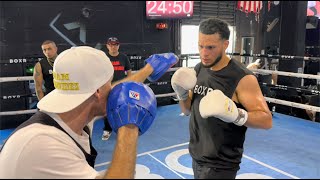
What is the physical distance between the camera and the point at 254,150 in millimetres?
4141

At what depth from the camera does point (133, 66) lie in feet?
21.9

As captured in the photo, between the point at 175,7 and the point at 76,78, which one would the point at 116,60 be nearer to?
the point at 175,7

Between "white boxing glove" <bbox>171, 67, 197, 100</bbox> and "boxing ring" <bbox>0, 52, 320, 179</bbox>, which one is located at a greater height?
"white boxing glove" <bbox>171, 67, 197, 100</bbox>

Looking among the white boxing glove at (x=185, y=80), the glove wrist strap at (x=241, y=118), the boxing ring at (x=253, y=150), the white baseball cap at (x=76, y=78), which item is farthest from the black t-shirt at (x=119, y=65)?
the white baseball cap at (x=76, y=78)

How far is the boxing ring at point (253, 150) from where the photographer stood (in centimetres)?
346

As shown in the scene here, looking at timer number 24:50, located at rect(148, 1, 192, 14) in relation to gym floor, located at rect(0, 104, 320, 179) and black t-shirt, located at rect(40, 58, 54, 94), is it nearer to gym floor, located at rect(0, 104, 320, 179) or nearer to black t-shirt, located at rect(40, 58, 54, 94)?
gym floor, located at rect(0, 104, 320, 179)

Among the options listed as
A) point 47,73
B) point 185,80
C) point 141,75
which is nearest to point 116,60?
point 47,73

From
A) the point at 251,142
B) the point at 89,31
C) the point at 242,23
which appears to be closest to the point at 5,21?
the point at 89,31

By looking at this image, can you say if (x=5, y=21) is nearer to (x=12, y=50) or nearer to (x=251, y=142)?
(x=12, y=50)

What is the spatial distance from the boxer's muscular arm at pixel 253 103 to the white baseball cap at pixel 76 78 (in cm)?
111

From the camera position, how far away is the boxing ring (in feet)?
11.3

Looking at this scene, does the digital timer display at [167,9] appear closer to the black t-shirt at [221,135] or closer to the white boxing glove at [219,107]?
the black t-shirt at [221,135]

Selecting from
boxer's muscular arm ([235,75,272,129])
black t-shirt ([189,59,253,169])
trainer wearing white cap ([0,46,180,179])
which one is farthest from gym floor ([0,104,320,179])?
trainer wearing white cap ([0,46,180,179])

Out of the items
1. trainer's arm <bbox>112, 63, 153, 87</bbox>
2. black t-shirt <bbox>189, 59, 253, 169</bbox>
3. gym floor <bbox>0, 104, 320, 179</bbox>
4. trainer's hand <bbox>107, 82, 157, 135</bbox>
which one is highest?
trainer's arm <bbox>112, 63, 153, 87</bbox>
